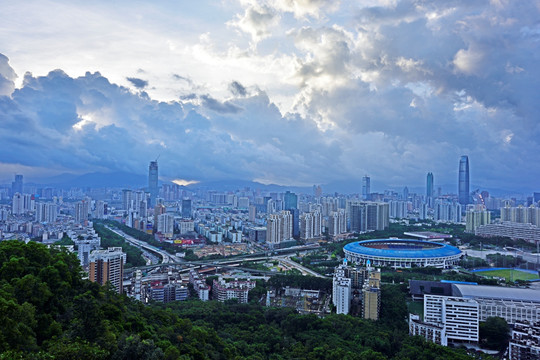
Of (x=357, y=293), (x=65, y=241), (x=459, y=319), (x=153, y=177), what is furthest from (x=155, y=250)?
(x=153, y=177)

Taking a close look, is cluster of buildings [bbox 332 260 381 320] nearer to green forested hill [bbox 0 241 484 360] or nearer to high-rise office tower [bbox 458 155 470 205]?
green forested hill [bbox 0 241 484 360]

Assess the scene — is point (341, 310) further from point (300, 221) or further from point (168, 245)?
point (300, 221)

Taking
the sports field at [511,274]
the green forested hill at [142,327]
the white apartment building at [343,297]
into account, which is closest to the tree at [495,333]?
the green forested hill at [142,327]

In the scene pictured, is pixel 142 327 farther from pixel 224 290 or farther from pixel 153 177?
pixel 153 177

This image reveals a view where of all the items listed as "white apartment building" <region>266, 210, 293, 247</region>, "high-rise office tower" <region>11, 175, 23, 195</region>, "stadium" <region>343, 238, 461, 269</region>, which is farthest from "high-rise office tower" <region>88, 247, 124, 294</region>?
"high-rise office tower" <region>11, 175, 23, 195</region>

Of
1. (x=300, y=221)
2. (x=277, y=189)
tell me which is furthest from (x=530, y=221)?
(x=277, y=189)

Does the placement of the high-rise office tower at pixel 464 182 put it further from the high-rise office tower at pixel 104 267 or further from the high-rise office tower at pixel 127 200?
the high-rise office tower at pixel 104 267
